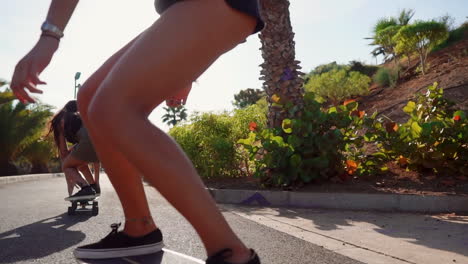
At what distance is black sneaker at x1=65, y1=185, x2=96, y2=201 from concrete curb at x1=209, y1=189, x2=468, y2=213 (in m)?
1.92

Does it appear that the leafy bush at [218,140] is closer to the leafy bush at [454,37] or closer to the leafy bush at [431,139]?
the leafy bush at [431,139]

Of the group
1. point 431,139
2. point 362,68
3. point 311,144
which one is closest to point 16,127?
point 311,144

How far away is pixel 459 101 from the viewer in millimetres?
10656

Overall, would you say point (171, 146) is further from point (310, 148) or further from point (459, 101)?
point (459, 101)

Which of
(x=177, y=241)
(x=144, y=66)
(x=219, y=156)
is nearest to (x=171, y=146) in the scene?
(x=144, y=66)

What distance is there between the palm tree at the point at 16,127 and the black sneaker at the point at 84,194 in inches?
575

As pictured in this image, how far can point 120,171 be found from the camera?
179 centimetres

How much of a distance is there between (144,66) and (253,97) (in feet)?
147

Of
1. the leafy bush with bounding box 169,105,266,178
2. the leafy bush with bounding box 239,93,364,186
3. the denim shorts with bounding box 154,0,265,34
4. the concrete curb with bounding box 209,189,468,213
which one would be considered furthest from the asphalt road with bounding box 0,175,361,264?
the leafy bush with bounding box 169,105,266,178

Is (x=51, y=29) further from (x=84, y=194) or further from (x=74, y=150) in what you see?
(x=74, y=150)

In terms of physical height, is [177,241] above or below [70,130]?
below

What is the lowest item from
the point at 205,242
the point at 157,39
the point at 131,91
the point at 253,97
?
the point at 205,242

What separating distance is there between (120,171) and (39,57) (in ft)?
1.93

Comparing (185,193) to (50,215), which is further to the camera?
(50,215)
